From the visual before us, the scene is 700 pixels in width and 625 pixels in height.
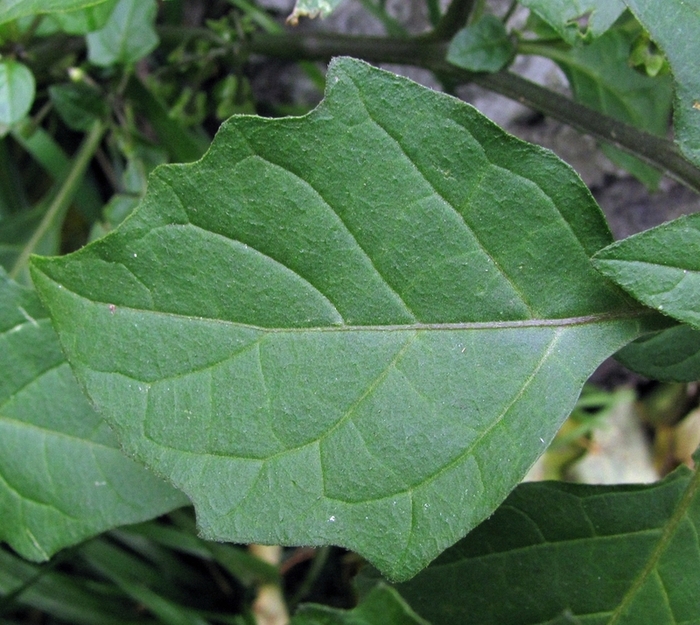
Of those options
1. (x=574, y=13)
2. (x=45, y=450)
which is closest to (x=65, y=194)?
(x=45, y=450)

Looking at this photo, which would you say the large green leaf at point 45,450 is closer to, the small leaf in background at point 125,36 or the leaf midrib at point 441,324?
the leaf midrib at point 441,324

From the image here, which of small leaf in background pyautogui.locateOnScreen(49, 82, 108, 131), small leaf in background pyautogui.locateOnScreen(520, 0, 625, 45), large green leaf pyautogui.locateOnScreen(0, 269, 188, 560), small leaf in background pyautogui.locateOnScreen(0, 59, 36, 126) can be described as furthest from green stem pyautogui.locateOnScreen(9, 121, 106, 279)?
small leaf in background pyautogui.locateOnScreen(520, 0, 625, 45)

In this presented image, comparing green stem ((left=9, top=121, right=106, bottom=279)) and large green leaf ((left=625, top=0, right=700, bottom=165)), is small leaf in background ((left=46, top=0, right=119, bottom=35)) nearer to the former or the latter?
green stem ((left=9, top=121, right=106, bottom=279))

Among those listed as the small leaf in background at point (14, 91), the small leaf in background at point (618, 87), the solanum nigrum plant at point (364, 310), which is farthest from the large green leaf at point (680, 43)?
the small leaf in background at point (14, 91)

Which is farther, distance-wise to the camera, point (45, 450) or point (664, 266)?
point (45, 450)

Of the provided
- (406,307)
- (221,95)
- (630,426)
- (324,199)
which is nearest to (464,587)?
(406,307)

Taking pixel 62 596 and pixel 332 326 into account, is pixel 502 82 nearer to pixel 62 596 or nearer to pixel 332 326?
pixel 332 326
